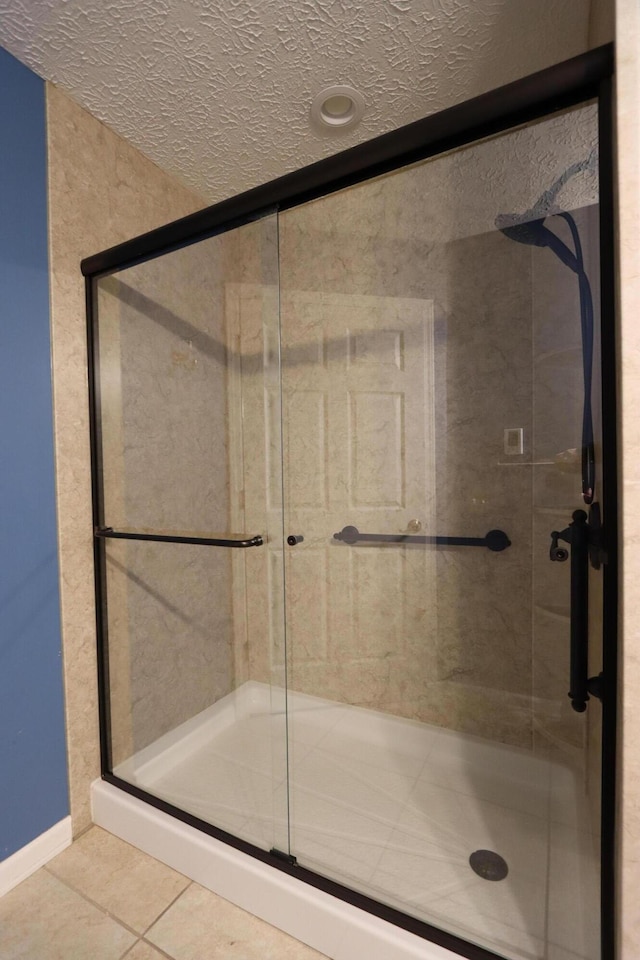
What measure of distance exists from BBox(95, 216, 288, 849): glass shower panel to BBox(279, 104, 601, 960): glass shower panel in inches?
3.8

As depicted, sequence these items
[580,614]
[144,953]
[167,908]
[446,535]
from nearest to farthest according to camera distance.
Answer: [580,614] < [144,953] < [167,908] < [446,535]

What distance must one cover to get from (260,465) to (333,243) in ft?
2.36

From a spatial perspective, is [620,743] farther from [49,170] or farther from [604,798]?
[49,170]

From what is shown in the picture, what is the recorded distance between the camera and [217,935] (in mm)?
1082

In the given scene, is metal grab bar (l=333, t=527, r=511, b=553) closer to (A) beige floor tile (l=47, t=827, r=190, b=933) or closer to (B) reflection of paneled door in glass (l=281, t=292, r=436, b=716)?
(B) reflection of paneled door in glass (l=281, t=292, r=436, b=716)

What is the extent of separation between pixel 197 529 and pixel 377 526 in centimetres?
57

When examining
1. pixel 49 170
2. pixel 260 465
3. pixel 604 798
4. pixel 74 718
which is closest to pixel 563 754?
pixel 604 798

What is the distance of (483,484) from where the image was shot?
130 centimetres

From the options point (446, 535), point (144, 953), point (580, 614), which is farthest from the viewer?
point (446, 535)

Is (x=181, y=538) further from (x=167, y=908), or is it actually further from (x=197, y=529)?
(x=167, y=908)

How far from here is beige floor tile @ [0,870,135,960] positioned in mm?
1054

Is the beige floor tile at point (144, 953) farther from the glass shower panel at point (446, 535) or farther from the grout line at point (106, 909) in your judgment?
the glass shower panel at point (446, 535)

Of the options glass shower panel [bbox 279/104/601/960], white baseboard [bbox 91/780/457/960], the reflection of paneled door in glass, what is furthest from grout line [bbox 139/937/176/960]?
the reflection of paneled door in glass

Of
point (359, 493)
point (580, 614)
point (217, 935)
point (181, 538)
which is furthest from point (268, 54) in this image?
point (217, 935)
